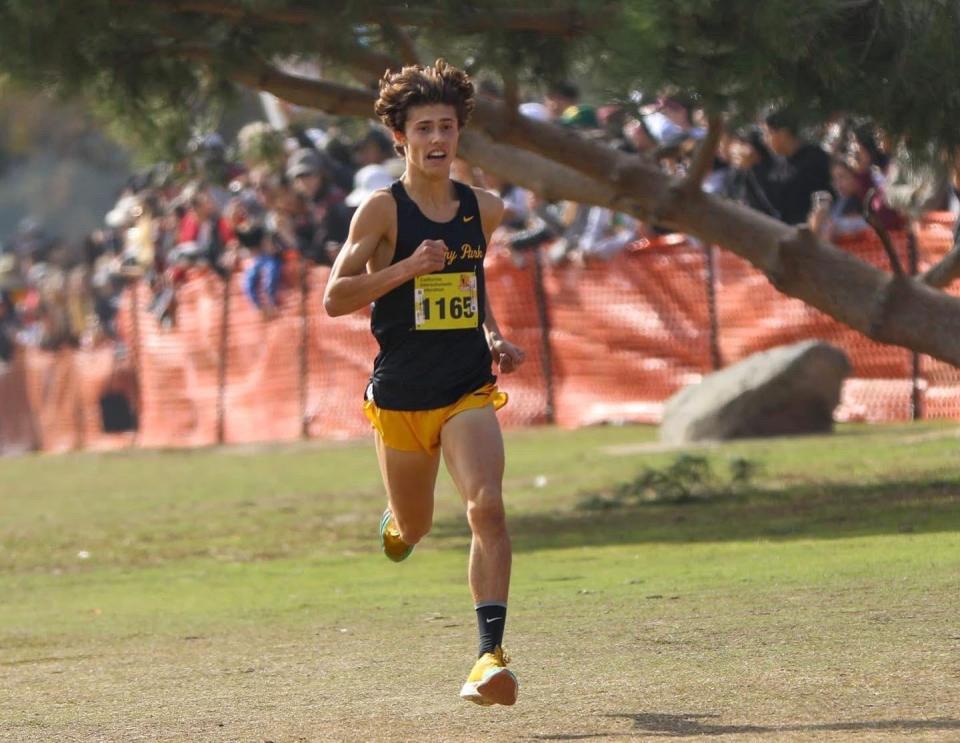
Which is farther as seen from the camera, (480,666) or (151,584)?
(151,584)

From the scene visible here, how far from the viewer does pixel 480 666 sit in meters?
6.46

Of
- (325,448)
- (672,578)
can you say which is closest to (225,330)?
(325,448)

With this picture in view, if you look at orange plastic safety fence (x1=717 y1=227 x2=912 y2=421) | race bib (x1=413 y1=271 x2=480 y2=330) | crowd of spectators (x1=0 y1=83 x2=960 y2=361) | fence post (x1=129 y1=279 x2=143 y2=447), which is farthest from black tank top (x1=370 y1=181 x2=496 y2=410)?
fence post (x1=129 y1=279 x2=143 y2=447)

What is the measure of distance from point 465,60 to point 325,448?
11.0 meters

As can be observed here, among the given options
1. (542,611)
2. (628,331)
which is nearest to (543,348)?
(628,331)

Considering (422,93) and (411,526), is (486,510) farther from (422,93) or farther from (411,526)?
(422,93)

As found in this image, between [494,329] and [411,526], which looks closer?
[494,329]

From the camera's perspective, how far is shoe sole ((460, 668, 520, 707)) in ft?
20.8

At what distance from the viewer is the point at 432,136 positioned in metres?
7.04

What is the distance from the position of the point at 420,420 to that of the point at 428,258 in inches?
25.0

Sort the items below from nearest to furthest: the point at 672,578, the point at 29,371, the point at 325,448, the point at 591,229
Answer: the point at 672,578
the point at 591,229
the point at 325,448
the point at 29,371

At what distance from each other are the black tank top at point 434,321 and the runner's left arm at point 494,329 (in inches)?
2.8

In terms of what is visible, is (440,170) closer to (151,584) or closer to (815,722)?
(815,722)

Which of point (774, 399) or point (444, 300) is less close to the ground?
point (774, 399)
